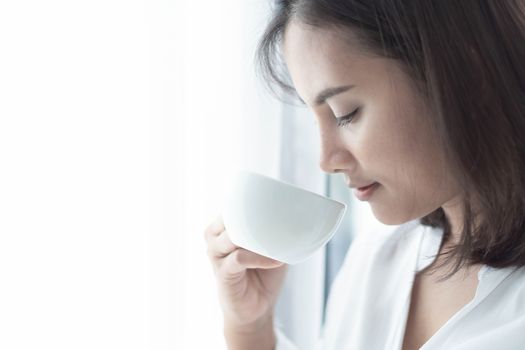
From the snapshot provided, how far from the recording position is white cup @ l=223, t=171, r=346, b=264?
832 mm

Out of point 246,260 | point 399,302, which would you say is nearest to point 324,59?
point 246,260

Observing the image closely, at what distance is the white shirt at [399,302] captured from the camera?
88cm

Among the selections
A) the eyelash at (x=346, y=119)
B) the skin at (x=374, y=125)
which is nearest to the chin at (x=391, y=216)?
the skin at (x=374, y=125)

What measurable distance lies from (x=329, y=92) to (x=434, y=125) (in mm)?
134

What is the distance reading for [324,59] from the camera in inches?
34.1

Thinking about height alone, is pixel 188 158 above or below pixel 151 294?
above

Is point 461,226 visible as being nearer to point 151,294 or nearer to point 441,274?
point 441,274

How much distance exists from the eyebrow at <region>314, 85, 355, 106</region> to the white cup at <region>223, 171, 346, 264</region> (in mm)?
128

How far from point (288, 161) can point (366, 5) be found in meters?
0.57

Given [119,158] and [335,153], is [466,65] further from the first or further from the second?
[119,158]

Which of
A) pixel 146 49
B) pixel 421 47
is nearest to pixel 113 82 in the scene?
pixel 146 49

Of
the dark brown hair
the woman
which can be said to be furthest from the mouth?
the dark brown hair

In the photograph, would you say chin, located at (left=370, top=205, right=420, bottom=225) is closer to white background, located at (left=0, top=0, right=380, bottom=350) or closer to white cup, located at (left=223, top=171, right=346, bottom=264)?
white cup, located at (left=223, top=171, right=346, bottom=264)

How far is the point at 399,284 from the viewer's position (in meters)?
1.11
